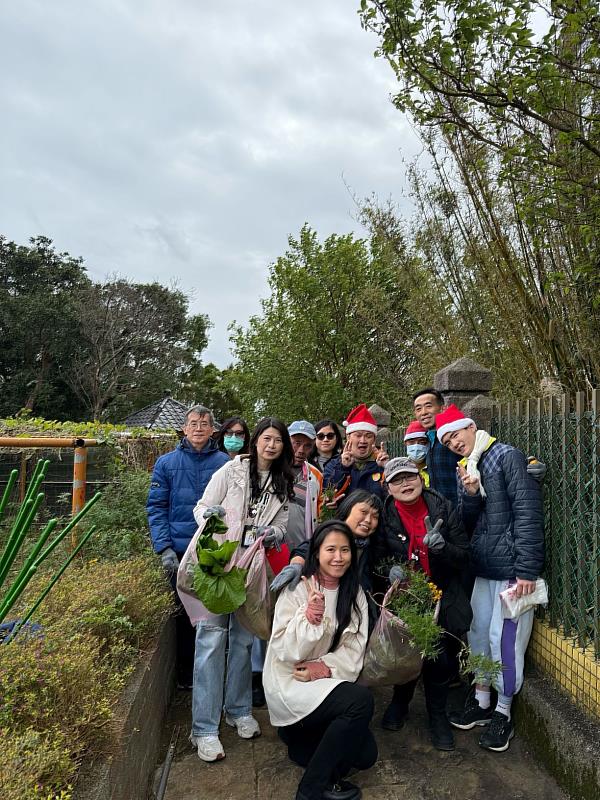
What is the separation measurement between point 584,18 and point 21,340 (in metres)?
26.9

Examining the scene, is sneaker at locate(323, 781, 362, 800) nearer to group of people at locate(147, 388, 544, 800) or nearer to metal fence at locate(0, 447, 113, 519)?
group of people at locate(147, 388, 544, 800)

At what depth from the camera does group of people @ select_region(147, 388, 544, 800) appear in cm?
286

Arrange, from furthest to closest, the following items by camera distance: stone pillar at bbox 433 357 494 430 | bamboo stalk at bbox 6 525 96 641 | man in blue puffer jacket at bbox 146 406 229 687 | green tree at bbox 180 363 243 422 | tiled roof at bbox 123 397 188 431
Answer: green tree at bbox 180 363 243 422, tiled roof at bbox 123 397 188 431, stone pillar at bbox 433 357 494 430, man in blue puffer jacket at bbox 146 406 229 687, bamboo stalk at bbox 6 525 96 641

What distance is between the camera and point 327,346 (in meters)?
15.6

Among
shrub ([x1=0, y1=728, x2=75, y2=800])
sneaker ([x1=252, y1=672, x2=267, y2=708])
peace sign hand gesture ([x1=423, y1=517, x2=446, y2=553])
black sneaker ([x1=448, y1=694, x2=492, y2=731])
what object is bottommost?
sneaker ([x1=252, y1=672, x2=267, y2=708])

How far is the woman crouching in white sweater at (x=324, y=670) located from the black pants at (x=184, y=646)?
134 cm

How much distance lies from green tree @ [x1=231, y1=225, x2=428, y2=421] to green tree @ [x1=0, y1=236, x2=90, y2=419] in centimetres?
1432

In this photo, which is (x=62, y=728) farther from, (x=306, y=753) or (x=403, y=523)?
(x=403, y=523)

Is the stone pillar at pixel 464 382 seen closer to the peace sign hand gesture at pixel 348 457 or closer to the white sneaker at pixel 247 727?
the peace sign hand gesture at pixel 348 457

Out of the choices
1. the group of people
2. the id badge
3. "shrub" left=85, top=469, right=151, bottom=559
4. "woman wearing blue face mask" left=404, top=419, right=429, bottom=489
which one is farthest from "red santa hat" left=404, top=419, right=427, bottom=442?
"shrub" left=85, top=469, right=151, bottom=559

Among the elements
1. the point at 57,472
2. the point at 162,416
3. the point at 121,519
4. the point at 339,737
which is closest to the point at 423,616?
the point at 339,737

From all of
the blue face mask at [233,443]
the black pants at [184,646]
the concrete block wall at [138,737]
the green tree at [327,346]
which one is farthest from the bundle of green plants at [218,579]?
the green tree at [327,346]

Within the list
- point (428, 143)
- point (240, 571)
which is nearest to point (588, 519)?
point (240, 571)

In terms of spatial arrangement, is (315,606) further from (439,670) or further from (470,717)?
(470,717)
